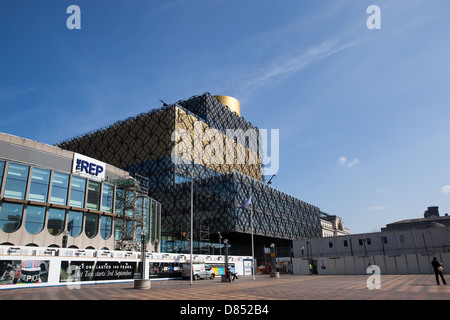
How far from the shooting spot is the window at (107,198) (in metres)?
49.7

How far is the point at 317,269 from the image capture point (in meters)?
51.9

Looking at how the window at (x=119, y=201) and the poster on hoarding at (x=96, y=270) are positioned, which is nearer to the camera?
the poster on hoarding at (x=96, y=270)

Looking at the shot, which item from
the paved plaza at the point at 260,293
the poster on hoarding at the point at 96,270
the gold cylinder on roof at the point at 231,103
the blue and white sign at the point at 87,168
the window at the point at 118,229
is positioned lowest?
the paved plaza at the point at 260,293

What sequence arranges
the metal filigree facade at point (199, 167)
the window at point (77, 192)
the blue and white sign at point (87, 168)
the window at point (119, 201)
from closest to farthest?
the window at point (77, 192) < the blue and white sign at point (87, 168) < the window at point (119, 201) < the metal filigree facade at point (199, 167)

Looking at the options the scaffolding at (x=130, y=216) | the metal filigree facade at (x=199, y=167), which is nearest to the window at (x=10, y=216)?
the scaffolding at (x=130, y=216)

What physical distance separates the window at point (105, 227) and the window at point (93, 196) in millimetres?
2214

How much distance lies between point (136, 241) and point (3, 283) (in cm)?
2731

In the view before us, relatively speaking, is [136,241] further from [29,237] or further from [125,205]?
[29,237]

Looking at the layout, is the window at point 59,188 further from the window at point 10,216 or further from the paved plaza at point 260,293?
the paved plaza at point 260,293

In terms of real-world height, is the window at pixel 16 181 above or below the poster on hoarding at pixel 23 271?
above

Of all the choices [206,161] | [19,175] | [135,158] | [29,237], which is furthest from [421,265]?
[135,158]

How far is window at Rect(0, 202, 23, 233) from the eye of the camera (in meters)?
37.2

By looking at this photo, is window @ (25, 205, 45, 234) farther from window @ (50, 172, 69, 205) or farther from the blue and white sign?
the blue and white sign

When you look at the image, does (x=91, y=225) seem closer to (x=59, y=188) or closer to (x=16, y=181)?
(x=59, y=188)
